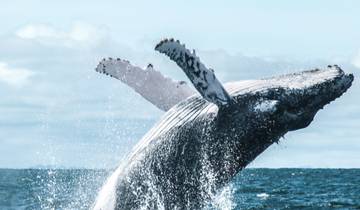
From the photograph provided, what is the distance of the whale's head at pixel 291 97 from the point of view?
8039 millimetres

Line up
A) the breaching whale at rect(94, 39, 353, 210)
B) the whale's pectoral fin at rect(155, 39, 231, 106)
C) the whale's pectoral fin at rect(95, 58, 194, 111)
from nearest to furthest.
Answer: the whale's pectoral fin at rect(155, 39, 231, 106) < the breaching whale at rect(94, 39, 353, 210) < the whale's pectoral fin at rect(95, 58, 194, 111)

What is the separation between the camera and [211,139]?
7.96m

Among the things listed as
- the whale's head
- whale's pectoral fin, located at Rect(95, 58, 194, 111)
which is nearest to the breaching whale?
the whale's head

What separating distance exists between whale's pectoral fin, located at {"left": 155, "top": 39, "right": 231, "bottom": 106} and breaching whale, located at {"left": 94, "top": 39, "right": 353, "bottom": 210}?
12 mm

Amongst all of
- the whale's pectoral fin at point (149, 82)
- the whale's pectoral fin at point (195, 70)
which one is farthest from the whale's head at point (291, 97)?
the whale's pectoral fin at point (149, 82)

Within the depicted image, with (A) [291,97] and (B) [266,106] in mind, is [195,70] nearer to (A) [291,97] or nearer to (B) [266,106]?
(B) [266,106]

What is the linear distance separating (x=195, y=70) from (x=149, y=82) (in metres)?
1.21

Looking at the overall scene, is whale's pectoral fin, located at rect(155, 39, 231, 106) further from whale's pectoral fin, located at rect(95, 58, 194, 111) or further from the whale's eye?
whale's pectoral fin, located at rect(95, 58, 194, 111)

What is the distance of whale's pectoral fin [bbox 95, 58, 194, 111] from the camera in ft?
28.5

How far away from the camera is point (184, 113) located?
325 inches

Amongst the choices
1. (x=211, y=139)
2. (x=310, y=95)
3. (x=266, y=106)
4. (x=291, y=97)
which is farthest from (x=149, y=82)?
(x=310, y=95)

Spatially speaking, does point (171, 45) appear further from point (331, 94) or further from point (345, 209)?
point (345, 209)

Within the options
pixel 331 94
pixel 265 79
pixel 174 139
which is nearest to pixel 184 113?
pixel 174 139

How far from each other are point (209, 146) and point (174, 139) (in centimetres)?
37
